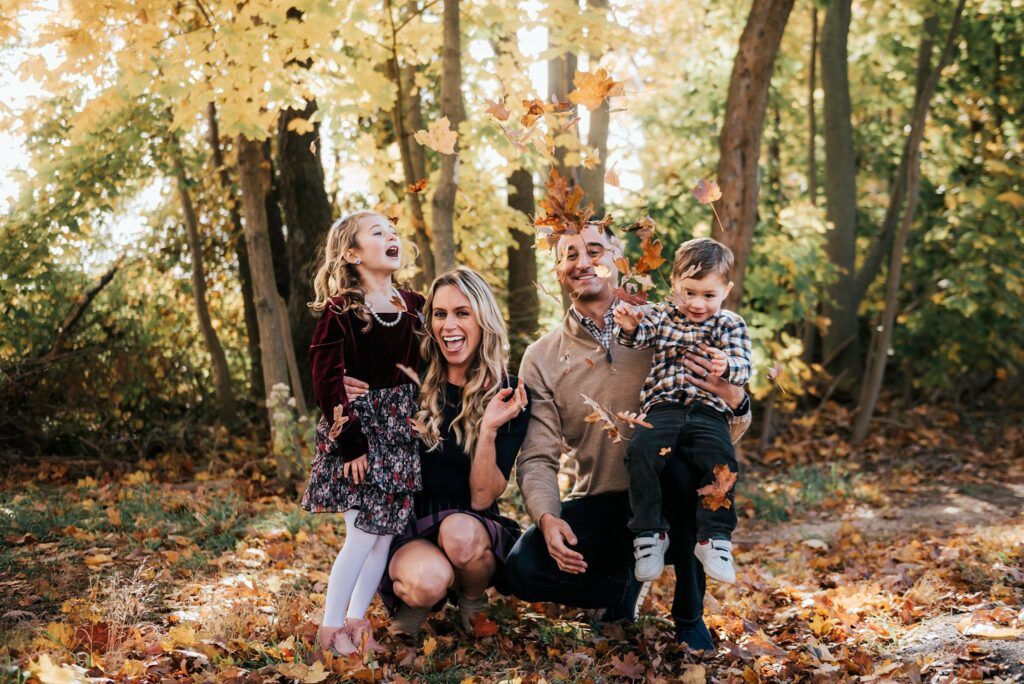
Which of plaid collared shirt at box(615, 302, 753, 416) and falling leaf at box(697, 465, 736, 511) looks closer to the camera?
falling leaf at box(697, 465, 736, 511)

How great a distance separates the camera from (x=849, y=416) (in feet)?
35.9

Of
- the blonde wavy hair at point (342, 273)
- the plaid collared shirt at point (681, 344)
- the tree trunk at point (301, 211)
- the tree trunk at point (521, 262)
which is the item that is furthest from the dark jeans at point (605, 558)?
the tree trunk at point (301, 211)

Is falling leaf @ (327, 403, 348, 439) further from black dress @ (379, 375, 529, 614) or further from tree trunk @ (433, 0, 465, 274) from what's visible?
tree trunk @ (433, 0, 465, 274)

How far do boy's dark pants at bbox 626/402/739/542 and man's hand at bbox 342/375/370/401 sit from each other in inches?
44.0

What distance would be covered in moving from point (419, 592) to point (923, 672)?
1.86 metres

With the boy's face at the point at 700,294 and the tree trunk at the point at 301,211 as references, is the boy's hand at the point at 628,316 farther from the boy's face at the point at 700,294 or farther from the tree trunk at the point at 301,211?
the tree trunk at the point at 301,211

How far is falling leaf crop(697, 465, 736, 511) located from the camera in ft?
11.0

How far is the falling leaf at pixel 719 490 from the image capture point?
11.0 feet

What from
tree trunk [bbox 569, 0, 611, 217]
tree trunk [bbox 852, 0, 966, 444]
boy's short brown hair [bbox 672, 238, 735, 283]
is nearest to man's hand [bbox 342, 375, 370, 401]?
boy's short brown hair [bbox 672, 238, 735, 283]

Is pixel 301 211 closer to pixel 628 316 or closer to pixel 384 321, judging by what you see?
pixel 384 321

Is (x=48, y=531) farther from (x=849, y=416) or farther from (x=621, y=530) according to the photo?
(x=849, y=416)

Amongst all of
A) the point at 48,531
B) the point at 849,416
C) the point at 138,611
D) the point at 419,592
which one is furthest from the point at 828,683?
the point at 849,416

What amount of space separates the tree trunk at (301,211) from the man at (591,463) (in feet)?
18.3

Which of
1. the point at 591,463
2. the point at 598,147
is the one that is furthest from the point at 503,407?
the point at 598,147
